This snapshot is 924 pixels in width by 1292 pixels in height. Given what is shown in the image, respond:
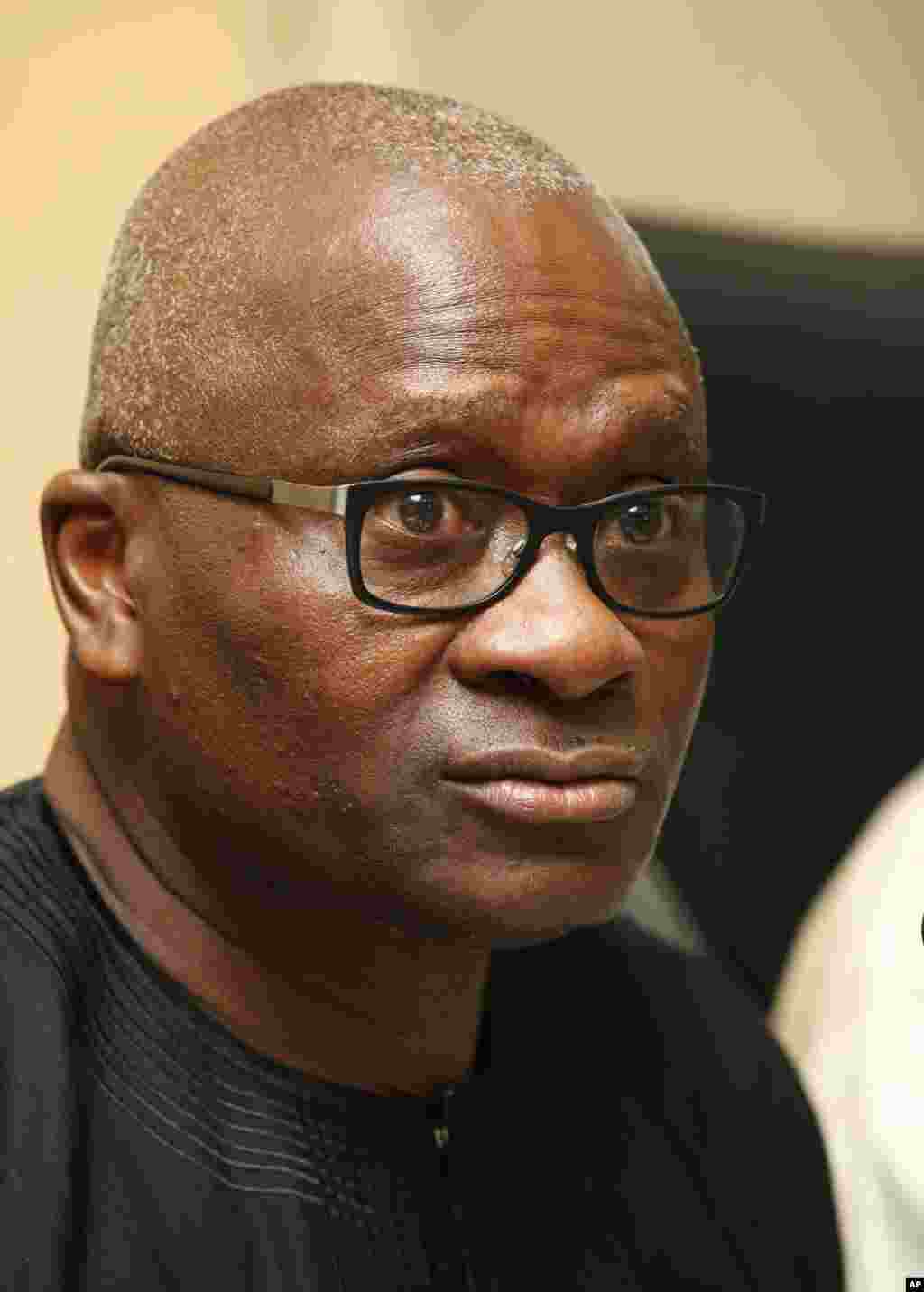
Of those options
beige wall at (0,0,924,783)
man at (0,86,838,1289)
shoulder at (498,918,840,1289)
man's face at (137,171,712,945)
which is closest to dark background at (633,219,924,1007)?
beige wall at (0,0,924,783)

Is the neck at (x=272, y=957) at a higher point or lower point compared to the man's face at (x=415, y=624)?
lower

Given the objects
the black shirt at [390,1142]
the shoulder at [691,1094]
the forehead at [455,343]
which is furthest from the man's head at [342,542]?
the shoulder at [691,1094]

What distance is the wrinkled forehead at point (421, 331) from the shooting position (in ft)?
3.28

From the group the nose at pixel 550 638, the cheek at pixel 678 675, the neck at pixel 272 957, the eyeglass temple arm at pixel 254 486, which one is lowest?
the neck at pixel 272 957

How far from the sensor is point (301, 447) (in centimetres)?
101

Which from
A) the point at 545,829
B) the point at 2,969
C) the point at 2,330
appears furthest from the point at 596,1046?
the point at 2,330

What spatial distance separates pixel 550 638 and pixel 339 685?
13cm

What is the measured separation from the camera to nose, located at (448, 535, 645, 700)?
98 centimetres

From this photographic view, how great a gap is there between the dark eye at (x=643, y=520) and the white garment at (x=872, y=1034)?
0.55 meters

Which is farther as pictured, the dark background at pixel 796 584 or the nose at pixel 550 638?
the dark background at pixel 796 584

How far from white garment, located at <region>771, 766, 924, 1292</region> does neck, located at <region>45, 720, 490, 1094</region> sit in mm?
435

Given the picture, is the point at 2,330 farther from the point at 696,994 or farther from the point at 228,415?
the point at 696,994

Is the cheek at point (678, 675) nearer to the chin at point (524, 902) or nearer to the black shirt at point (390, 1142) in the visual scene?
the chin at point (524, 902)

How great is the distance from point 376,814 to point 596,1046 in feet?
1.46
